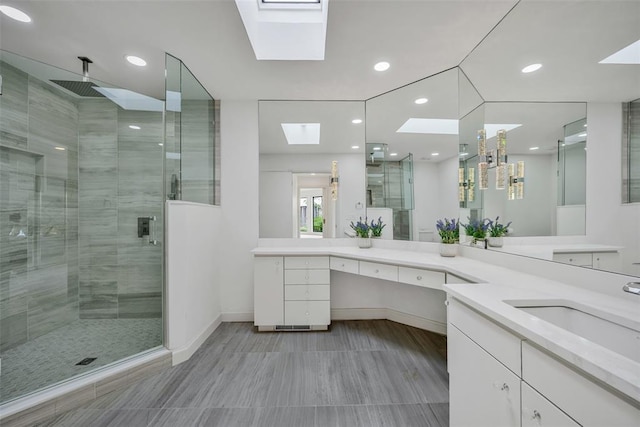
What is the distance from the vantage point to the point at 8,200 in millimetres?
2016

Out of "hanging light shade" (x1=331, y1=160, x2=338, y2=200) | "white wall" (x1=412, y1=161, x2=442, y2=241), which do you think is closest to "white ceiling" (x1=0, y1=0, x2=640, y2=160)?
"white wall" (x1=412, y1=161, x2=442, y2=241)

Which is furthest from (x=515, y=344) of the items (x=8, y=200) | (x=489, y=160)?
(x=8, y=200)

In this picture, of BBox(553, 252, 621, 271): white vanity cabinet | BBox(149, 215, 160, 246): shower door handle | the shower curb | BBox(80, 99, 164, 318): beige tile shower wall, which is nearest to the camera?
BBox(553, 252, 621, 271): white vanity cabinet

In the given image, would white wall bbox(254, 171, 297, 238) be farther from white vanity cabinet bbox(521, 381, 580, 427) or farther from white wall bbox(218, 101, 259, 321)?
white vanity cabinet bbox(521, 381, 580, 427)

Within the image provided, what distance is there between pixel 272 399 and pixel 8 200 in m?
2.66

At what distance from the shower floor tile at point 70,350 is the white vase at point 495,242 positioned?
283cm

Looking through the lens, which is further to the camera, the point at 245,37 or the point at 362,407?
the point at 245,37

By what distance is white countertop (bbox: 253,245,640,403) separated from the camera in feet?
1.85

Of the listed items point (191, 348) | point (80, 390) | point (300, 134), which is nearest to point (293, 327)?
point (191, 348)

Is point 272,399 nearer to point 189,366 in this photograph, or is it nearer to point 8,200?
point 189,366

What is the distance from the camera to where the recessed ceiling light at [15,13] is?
1612 millimetres

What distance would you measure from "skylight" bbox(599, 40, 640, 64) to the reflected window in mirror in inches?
6.6

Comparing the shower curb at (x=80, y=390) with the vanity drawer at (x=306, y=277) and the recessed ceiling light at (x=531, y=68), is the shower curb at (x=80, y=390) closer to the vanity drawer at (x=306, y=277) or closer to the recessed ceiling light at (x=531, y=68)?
the vanity drawer at (x=306, y=277)

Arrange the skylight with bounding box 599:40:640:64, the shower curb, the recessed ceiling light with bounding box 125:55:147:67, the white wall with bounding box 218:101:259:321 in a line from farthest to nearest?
the white wall with bounding box 218:101:259:321 < the recessed ceiling light with bounding box 125:55:147:67 < the shower curb < the skylight with bounding box 599:40:640:64
